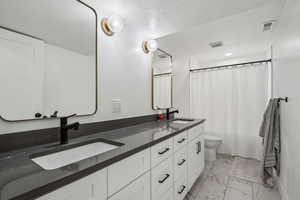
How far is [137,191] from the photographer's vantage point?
0.87m

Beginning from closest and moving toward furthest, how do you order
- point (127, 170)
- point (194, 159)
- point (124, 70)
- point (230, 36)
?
point (127, 170), point (124, 70), point (194, 159), point (230, 36)

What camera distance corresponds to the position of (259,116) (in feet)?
8.20

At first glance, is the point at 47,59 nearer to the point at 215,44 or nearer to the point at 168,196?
Answer: the point at 168,196

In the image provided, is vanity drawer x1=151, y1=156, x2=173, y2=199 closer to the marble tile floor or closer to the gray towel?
the marble tile floor

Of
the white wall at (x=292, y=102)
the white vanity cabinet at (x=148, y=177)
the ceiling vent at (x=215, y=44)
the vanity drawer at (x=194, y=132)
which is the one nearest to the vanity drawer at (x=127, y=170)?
the white vanity cabinet at (x=148, y=177)

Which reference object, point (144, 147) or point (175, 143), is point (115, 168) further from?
point (175, 143)

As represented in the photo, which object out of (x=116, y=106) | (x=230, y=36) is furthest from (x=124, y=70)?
(x=230, y=36)

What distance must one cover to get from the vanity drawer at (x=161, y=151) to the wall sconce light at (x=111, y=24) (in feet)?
3.86

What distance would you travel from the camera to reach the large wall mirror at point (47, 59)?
0.83 m

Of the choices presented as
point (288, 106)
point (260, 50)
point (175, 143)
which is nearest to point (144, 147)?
point (175, 143)

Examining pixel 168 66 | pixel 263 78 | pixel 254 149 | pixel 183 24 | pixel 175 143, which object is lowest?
pixel 254 149

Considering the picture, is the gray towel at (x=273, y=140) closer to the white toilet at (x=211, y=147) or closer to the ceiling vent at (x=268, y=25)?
the white toilet at (x=211, y=147)

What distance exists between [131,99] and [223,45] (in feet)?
6.61

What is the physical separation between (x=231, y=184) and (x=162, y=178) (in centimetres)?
130
